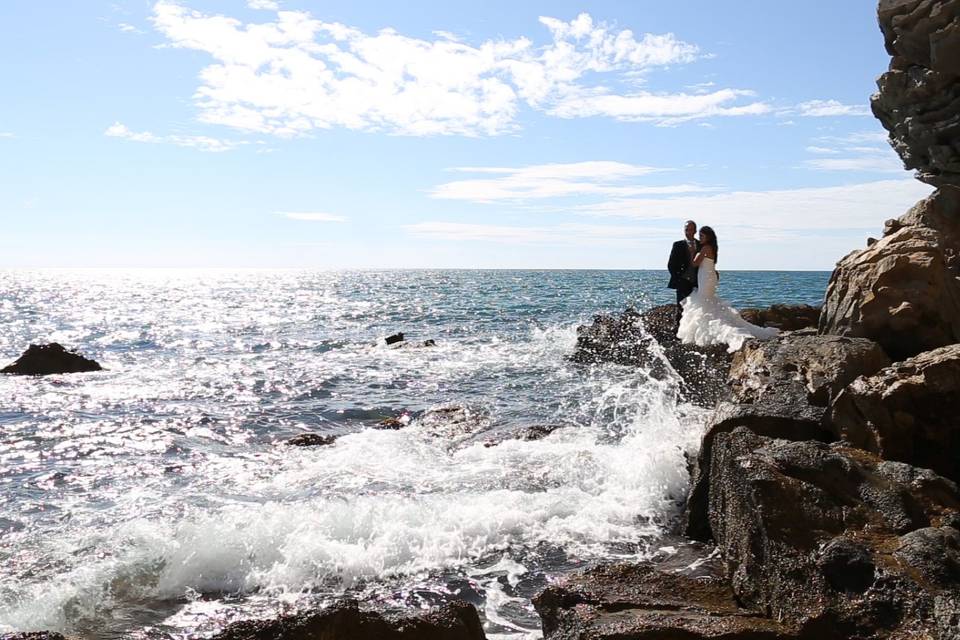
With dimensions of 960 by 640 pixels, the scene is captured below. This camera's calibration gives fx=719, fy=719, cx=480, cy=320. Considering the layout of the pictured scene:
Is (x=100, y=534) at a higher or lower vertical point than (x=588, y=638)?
lower

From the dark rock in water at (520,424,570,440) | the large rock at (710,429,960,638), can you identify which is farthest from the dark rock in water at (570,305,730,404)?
the large rock at (710,429,960,638)

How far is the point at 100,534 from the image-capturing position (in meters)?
8.10

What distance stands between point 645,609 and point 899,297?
6.36 metres

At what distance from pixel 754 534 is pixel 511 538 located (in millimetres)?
3147

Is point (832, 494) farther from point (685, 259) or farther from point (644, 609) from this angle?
point (685, 259)

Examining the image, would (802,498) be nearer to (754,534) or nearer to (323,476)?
(754,534)

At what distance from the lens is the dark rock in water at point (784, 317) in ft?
59.2

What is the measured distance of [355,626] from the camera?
14.2 ft

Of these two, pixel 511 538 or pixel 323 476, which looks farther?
pixel 323 476

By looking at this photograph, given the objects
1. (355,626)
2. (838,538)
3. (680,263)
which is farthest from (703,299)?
(355,626)

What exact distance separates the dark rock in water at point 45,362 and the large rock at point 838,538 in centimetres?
2225

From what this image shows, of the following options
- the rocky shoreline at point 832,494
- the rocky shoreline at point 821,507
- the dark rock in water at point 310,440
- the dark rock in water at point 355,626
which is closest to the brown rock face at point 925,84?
the rocky shoreline at point 832,494

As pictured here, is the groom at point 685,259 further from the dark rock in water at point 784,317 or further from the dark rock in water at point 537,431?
the dark rock in water at point 537,431

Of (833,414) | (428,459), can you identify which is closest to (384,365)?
(428,459)
